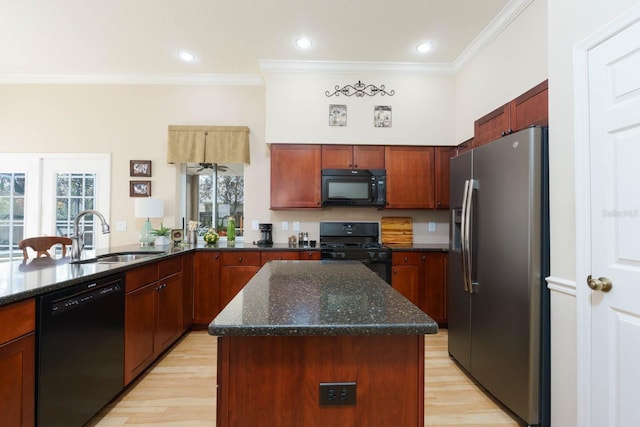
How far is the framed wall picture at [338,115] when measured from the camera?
3.65 m

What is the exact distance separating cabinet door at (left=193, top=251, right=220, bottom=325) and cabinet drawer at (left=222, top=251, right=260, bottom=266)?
89mm

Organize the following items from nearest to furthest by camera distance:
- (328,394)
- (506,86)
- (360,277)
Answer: (328,394)
(360,277)
(506,86)

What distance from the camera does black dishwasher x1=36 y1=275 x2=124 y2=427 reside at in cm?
144

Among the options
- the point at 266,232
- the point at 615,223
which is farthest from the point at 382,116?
the point at 615,223

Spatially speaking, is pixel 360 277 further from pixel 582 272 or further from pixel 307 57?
pixel 307 57

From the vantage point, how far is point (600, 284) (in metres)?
1.36

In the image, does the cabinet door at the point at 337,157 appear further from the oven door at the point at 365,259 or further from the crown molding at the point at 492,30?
the crown molding at the point at 492,30

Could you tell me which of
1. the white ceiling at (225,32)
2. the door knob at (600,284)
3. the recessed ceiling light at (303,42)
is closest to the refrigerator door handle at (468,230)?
the door knob at (600,284)

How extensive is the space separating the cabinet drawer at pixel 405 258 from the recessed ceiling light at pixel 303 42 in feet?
7.97

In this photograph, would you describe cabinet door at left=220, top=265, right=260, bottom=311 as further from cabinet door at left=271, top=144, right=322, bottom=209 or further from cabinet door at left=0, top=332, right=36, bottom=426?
cabinet door at left=0, top=332, right=36, bottom=426

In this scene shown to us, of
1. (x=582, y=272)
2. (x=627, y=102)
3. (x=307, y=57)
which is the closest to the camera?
(x=627, y=102)

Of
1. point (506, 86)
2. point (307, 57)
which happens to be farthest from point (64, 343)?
point (506, 86)

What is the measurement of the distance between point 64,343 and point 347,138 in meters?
3.09

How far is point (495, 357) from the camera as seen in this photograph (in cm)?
202
